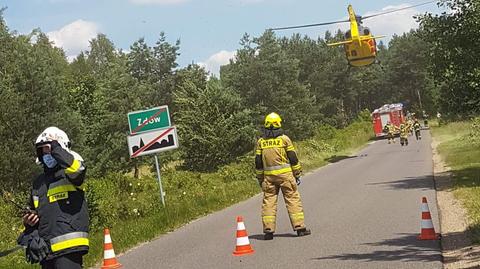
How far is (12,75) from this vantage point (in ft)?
128

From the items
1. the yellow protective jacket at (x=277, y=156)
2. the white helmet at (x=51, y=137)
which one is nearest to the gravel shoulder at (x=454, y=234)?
the yellow protective jacket at (x=277, y=156)

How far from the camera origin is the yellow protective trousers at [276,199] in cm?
1043

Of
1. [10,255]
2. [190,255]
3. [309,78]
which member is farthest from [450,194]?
[309,78]

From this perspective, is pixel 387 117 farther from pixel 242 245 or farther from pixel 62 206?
pixel 62 206

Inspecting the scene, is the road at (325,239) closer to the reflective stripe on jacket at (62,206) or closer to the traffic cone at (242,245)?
the traffic cone at (242,245)

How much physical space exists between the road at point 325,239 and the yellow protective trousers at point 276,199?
279 millimetres

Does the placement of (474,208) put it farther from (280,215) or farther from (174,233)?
(174,233)

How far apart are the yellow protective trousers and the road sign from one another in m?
5.27

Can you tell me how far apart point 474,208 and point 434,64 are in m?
7.94

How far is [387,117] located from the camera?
6100 centimetres

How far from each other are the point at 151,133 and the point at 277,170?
5.48 metres

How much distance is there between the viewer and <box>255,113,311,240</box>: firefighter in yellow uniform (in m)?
10.6

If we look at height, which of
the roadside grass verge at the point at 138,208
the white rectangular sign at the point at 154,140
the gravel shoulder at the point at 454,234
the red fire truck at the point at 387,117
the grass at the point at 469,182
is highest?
the white rectangular sign at the point at 154,140

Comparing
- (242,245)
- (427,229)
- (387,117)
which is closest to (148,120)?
(242,245)
